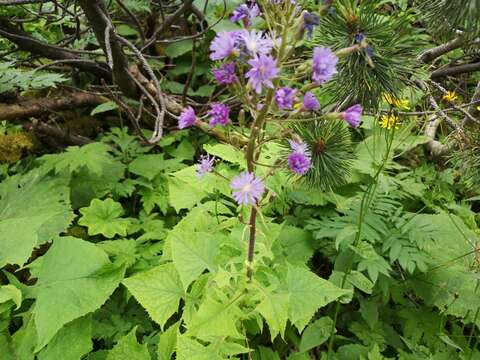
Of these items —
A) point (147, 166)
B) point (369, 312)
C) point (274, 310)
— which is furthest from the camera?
point (147, 166)

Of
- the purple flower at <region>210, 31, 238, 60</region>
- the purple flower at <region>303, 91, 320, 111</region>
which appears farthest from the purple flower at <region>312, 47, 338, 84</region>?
the purple flower at <region>210, 31, 238, 60</region>

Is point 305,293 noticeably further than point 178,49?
No

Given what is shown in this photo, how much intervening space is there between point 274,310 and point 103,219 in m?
1.17

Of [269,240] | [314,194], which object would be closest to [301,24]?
[269,240]

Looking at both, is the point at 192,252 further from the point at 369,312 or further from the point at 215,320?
the point at 369,312

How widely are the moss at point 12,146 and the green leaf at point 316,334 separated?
6.39 ft

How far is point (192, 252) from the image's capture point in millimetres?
1394

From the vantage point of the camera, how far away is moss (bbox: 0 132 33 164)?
253cm

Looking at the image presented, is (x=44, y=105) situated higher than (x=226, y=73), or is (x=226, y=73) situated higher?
(x=226, y=73)

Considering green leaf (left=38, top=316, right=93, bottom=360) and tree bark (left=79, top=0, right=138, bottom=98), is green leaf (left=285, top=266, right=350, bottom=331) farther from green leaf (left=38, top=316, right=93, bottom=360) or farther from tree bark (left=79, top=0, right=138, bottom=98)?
tree bark (left=79, top=0, right=138, bottom=98)

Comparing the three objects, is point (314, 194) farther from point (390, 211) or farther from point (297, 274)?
point (297, 274)

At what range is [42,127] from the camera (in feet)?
8.76

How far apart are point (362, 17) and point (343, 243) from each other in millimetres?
913

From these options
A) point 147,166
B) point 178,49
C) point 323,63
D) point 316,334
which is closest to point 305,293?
point 316,334
